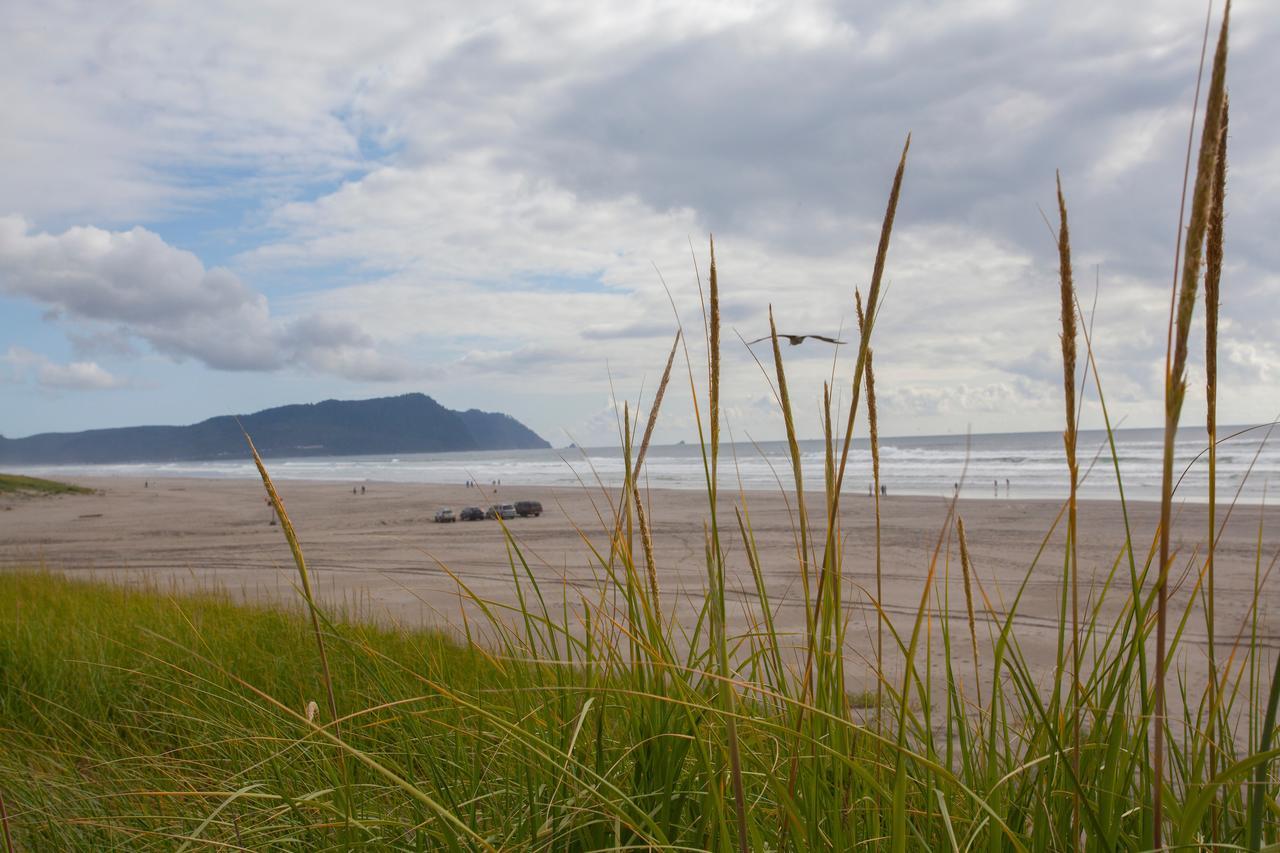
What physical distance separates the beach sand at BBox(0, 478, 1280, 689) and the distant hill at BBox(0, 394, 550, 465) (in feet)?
306

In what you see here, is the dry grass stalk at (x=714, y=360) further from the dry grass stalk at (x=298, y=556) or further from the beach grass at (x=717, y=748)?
the dry grass stalk at (x=298, y=556)

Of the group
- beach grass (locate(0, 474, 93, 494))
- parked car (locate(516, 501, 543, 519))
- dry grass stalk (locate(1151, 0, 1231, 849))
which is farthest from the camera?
beach grass (locate(0, 474, 93, 494))

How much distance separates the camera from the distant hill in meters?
125

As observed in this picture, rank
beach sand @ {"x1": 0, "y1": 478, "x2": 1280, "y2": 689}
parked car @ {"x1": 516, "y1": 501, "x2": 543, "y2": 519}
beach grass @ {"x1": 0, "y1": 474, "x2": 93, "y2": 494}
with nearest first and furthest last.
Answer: beach sand @ {"x1": 0, "y1": 478, "x2": 1280, "y2": 689} < parked car @ {"x1": 516, "y1": 501, "x2": 543, "y2": 519} < beach grass @ {"x1": 0, "y1": 474, "x2": 93, "y2": 494}

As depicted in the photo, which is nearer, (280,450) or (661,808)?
(661,808)

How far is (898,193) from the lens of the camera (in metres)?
1.09

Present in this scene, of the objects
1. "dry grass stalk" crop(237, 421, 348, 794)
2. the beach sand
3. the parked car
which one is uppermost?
"dry grass stalk" crop(237, 421, 348, 794)

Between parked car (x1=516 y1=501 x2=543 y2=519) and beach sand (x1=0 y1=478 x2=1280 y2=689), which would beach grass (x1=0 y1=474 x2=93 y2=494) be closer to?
beach sand (x1=0 y1=478 x2=1280 y2=689)

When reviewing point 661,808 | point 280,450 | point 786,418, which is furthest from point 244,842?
point 280,450

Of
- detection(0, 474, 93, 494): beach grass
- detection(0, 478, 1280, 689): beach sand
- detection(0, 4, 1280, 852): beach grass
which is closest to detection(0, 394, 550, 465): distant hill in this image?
detection(0, 474, 93, 494): beach grass

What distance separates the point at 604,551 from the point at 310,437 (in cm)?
12837

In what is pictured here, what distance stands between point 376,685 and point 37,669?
2.33 meters

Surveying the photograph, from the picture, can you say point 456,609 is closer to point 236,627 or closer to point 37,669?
point 236,627

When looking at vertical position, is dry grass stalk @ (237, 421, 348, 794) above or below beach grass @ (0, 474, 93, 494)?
above
